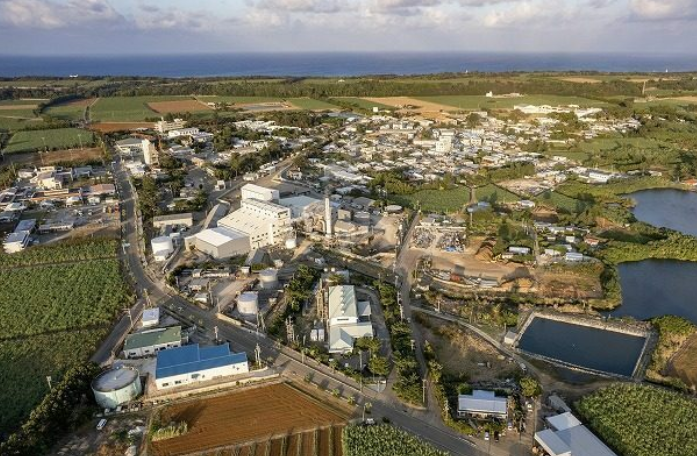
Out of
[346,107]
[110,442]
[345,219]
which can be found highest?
[346,107]

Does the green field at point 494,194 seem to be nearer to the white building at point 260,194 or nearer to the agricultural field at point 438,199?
the agricultural field at point 438,199

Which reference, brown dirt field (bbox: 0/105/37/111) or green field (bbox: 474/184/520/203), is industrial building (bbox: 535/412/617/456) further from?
brown dirt field (bbox: 0/105/37/111)

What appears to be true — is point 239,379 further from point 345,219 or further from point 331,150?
point 331,150

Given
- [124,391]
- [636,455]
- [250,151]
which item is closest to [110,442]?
[124,391]

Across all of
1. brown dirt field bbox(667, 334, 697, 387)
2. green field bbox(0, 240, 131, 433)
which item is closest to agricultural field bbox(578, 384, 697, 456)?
brown dirt field bbox(667, 334, 697, 387)

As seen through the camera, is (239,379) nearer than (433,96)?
Yes

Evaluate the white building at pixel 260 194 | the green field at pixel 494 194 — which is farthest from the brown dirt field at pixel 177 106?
the green field at pixel 494 194
